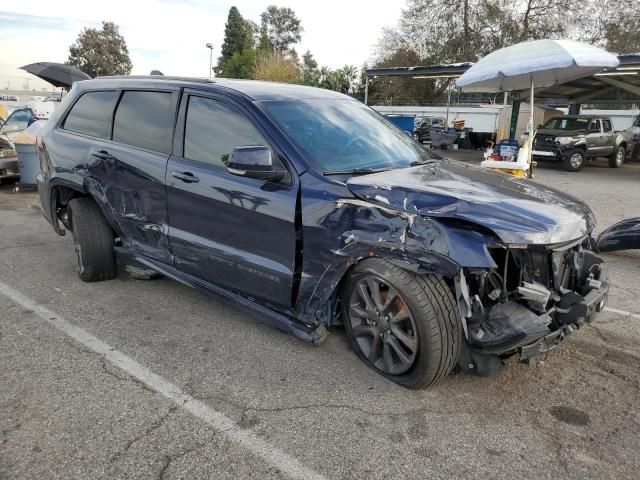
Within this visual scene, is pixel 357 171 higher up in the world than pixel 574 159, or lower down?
higher up

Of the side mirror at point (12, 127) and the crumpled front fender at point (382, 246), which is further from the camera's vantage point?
the side mirror at point (12, 127)

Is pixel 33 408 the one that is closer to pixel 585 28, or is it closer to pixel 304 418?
pixel 304 418

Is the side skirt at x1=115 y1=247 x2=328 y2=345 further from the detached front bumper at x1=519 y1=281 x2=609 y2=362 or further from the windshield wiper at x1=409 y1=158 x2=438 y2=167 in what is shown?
the windshield wiper at x1=409 y1=158 x2=438 y2=167

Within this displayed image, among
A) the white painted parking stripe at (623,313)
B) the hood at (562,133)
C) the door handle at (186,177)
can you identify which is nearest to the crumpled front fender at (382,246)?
the door handle at (186,177)

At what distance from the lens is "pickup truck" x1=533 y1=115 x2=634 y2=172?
16.9 m

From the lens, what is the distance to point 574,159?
1691 centimetres

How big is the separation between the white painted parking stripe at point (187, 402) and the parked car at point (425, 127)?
72.7 feet

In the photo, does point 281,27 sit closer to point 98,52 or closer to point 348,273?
point 98,52

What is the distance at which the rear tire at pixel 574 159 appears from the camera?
55.4 ft

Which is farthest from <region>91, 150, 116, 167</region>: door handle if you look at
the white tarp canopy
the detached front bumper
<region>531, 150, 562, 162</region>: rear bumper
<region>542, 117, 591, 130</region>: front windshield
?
<region>542, 117, 591, 130</region>: front windshield

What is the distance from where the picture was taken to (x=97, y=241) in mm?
4492

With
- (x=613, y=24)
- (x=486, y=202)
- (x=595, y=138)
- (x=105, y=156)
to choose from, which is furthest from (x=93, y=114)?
(x=613, y=24)

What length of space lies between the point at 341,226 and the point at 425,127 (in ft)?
80.4

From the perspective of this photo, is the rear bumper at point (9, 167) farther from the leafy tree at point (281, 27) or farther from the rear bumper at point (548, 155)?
the leafy tree at point (281, 27)
